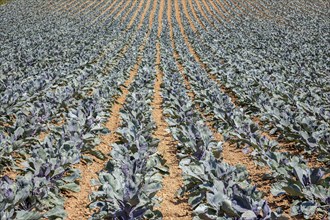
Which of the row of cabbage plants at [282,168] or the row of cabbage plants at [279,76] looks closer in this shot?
the row of cabbage plants at [282,168]

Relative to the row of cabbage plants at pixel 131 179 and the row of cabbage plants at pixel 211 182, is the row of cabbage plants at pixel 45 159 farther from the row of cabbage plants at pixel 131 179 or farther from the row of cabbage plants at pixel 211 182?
the row of cabbage plants at pixel 211 182

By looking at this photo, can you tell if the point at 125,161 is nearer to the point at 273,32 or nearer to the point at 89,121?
the point at 89,121

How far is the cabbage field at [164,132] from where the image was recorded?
4.92 metres

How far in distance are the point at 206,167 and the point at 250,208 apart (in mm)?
1563

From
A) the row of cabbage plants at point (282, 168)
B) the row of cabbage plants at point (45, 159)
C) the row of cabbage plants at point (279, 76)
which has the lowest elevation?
the row of cabbage plants at point (279, 76)

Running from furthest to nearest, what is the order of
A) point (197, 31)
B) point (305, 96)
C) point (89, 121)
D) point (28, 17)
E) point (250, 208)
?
1. point (28, 17)
2. point (197, 31)
3. point (305, 96)
4. point (89, 121)
5. point (250, 208)

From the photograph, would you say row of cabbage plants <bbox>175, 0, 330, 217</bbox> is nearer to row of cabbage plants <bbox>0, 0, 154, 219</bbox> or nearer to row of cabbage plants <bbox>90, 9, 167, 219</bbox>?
row of cabbage plants <bbox>90, 9, 167, 219</bbox>

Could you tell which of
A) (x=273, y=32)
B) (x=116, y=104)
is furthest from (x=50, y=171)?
(x=273, y=32)

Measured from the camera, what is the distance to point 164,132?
9.79m

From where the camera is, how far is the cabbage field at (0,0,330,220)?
492cm

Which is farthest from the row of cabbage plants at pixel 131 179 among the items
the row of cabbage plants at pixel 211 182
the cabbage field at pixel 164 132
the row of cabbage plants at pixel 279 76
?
the row of cabbage plants at pixel 279 76

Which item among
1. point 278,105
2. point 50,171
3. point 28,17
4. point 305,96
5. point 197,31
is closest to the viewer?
point 50,171

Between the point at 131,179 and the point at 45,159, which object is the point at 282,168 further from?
the point at 45,159

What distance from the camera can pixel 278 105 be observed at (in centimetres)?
1062
